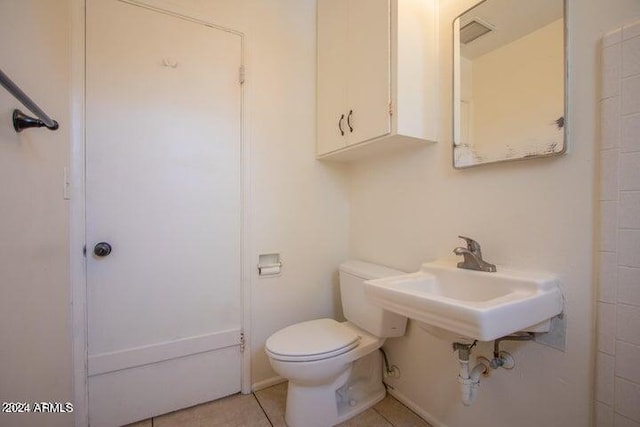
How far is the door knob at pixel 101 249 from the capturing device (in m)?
1.25

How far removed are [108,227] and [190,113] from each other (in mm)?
707

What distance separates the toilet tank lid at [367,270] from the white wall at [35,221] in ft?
4.47

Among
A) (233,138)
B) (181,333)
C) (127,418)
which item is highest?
(233,138)

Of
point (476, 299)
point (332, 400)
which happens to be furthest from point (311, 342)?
point (476, 299)

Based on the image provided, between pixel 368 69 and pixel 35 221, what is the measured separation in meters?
1.61

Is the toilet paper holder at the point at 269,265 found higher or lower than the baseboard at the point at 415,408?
higher

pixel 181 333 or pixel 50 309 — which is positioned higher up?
pixel 50 309

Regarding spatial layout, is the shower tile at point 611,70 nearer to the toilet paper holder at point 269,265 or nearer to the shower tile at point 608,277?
the shower tile at point 608,277

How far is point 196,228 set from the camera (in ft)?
4.84

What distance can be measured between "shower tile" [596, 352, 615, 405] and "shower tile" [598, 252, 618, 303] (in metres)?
0.18

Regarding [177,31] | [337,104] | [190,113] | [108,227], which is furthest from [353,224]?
[177,31]

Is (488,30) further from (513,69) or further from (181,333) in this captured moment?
(181,333)

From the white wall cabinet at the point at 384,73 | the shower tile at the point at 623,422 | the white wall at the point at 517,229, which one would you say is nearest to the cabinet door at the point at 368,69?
the white wall cabinet at the point at 384,73

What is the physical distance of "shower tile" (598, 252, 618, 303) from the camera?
80 cm
